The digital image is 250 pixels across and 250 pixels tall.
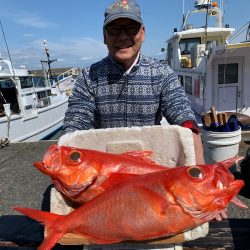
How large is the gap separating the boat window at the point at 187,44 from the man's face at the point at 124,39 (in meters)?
12.5

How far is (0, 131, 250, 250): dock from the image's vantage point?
2.80 metres

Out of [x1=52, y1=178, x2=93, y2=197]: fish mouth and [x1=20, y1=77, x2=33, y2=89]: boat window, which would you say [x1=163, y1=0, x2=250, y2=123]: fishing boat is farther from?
[x1=52, y1=178, x2=93, y2=197]: fish mouth

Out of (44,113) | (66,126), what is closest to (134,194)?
(66,126)

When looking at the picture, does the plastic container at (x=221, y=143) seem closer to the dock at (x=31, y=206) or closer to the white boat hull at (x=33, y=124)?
the dock at (x=31, y=206)

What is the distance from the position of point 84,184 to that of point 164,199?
0.50 meters

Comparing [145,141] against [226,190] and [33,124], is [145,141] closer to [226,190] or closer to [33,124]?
[226,190]

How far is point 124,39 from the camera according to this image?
2.64 metres

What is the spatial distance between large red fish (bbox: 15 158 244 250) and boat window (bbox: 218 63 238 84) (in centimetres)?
1009

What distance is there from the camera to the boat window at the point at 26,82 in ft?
47.0

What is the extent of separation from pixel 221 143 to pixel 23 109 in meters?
9.37

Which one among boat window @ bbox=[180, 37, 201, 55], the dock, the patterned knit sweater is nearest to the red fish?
the dock

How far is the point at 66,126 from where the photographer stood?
8.69ft

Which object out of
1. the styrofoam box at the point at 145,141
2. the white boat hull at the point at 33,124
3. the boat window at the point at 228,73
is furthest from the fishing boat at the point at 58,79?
the styrofoam box at the point at 145,141

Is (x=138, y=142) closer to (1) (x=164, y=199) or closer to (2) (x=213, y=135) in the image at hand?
(1) (x=164, y=199)
